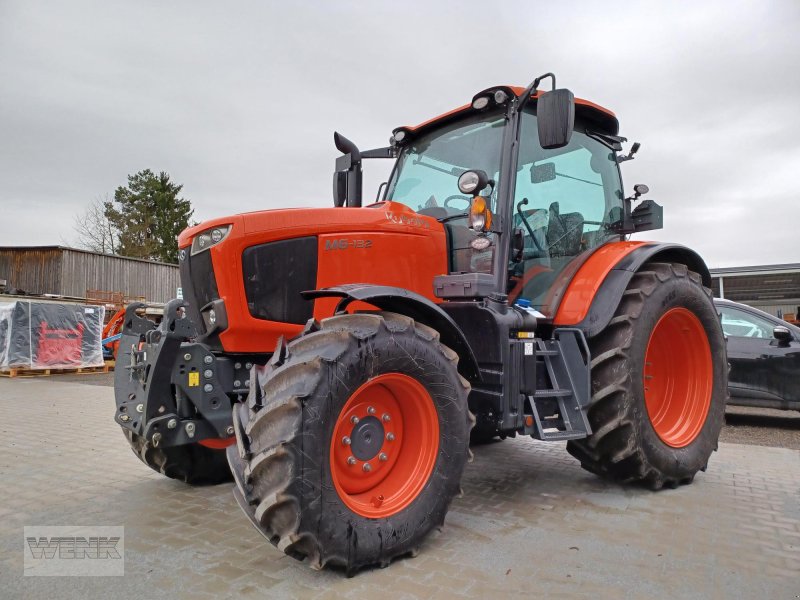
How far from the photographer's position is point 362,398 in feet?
9.99

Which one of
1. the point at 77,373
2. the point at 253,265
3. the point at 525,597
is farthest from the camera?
the point at 77,373

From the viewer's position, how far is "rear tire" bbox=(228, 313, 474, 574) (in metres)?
2.57

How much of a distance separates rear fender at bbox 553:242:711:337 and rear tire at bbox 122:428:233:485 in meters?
2.69

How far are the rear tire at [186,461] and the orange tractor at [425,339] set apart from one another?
14 mm

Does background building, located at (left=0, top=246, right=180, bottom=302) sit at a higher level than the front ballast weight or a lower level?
higher

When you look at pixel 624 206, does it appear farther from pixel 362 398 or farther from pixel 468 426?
pixel 362 398

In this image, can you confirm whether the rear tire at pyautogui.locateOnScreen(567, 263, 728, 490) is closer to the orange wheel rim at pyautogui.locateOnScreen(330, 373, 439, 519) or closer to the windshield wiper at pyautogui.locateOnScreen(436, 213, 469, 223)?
the windshield wiper at pyautogui.locateOnScreen(436, 213, 469, 223)

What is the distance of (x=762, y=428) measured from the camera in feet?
25.5

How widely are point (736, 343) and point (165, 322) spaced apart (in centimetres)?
724

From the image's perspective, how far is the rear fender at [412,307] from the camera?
298 centimetres

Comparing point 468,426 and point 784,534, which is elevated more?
point 468,426

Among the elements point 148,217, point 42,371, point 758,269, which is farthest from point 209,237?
point 148,217

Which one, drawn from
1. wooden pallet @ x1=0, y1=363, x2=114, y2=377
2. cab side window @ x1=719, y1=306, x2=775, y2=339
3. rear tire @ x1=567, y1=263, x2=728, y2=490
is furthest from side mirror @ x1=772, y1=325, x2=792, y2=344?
wooden pallet @ x1=0, y1=363, x2=114, y2=377

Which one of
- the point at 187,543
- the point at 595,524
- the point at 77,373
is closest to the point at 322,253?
the point at 187,543
